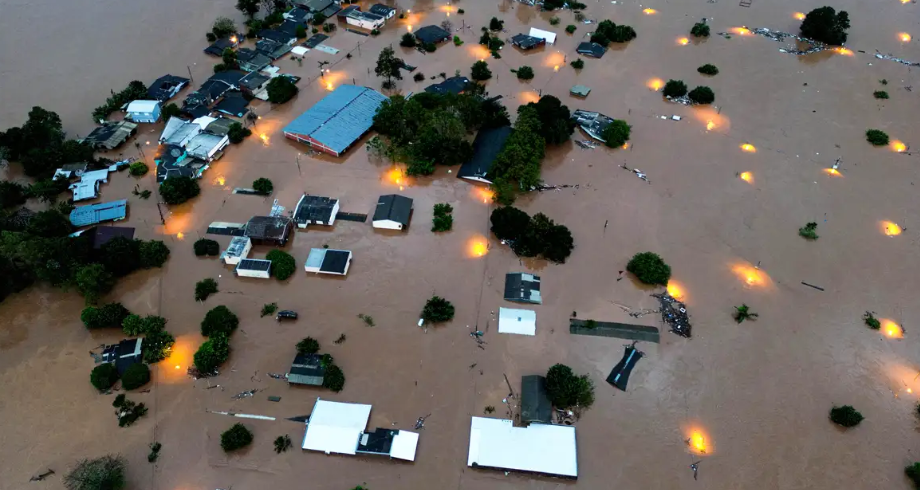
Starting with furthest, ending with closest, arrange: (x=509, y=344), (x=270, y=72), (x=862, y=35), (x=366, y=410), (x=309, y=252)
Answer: (x=862, y=35), (x=270, y=72), (x=309, y=252), (x=509, y=344), (x=366, y=410)

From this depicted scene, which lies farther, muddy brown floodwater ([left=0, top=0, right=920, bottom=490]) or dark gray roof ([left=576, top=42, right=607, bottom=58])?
dark gray roof ([left=576, top=42, right=607, bottom=58])

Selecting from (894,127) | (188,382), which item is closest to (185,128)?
(188,382)

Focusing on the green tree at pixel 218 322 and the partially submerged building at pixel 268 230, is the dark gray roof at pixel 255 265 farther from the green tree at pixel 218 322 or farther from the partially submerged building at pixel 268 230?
the green tree at pixel 218 322

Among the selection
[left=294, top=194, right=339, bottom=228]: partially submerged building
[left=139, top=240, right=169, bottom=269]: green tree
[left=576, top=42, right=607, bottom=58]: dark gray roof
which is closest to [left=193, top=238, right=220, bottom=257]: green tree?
[left=139, top=240, right=169, bottom=269]: green tree

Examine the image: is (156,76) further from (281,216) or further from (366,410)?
(366,410)

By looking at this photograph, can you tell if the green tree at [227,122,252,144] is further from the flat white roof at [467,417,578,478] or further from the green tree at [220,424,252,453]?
the flat white roof at [467,417,578,478]

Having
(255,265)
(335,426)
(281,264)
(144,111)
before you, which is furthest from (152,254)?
(335,426)

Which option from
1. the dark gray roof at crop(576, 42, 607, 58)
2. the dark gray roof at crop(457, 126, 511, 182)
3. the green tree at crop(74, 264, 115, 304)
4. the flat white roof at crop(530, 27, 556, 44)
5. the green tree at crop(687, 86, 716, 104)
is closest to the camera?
the green tree at crop(74, 264, 115, 304)
